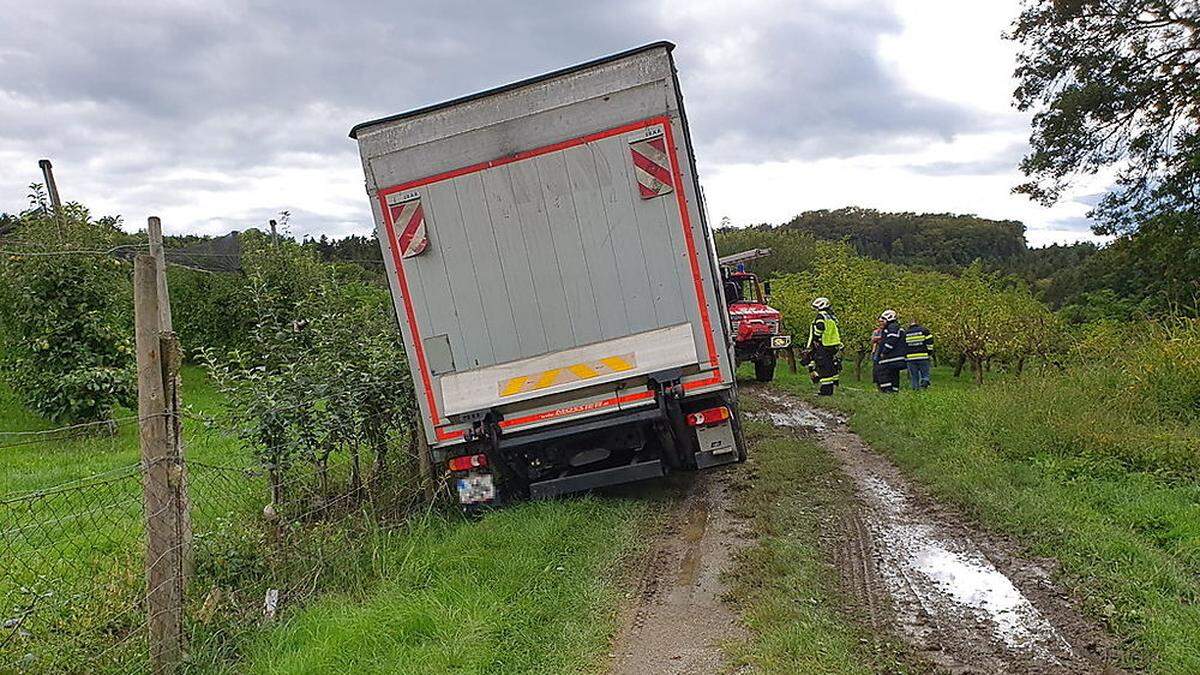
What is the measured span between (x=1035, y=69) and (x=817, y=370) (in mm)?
11346

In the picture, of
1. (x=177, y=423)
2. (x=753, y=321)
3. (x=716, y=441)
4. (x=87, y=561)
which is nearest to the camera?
(x=177, y=423)

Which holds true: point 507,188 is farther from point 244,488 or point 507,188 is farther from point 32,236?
point 32,236

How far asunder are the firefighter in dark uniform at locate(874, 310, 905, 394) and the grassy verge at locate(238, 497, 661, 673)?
8.45 m

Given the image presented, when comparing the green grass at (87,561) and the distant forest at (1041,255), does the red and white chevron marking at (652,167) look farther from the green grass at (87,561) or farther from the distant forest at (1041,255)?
the distant forest at (1041,255)

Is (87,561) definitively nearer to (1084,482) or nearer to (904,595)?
(904,595)

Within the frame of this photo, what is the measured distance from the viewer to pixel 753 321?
17031 mm

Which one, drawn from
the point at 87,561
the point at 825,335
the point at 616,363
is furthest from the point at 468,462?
the point at 825,335

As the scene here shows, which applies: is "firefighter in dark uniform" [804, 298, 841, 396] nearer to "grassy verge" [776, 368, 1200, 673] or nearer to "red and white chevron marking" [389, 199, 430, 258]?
"grassy verge" [776, 368, 1200, 673]

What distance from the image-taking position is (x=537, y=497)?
7457 millimetres

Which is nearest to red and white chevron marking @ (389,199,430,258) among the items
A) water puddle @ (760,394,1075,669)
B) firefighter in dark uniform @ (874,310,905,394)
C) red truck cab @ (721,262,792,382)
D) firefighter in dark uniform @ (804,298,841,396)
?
water puddle @ (760,394,1075,669)

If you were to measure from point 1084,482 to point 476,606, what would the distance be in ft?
17.0

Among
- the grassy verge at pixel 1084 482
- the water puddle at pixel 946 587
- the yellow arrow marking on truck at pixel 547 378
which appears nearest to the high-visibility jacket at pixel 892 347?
the grassy verge at pixel 1084 482

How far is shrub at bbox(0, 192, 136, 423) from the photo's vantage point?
14.9 meters

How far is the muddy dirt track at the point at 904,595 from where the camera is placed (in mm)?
4398
